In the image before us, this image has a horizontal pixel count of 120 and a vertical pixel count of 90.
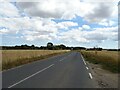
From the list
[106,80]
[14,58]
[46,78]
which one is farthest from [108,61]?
[46,78]

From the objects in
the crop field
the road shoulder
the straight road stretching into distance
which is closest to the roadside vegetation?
the road shoulder

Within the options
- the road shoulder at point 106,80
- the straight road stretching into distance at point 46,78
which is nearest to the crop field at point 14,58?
the straight road stretching into distance at point 46,78

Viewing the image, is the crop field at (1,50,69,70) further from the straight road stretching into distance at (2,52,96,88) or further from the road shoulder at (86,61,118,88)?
the road shoulder at (86,61,118,88)

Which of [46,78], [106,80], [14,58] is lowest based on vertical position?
[106,80]

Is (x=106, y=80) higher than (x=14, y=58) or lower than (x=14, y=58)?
lower

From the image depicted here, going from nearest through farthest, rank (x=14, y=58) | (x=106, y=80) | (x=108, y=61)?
(x=106, y=80), (x=108, y=61), (x=14, y=58)

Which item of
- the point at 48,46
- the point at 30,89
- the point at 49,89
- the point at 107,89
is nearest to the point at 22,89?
the point at 30,89

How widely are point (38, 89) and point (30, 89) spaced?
1.12ft

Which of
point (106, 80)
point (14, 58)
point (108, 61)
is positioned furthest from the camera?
point (14, 58)

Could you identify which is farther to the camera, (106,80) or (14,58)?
(14,58)

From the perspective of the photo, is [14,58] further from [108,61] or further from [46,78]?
[46,78]

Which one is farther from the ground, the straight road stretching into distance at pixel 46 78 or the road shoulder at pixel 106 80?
the straight road stretching into distance at pixel 46 78

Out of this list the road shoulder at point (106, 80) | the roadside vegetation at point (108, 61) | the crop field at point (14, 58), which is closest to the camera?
the road shoulder at point (106, 80)

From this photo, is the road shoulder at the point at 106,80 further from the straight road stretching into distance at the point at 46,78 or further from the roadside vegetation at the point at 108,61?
the roadside vegetation at the point at 108,61
